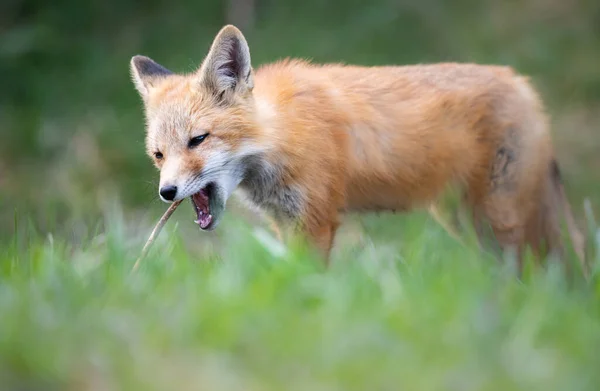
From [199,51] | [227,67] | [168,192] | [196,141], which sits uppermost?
[199,51]

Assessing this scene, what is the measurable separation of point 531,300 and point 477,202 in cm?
254

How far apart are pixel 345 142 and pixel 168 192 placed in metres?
1.32

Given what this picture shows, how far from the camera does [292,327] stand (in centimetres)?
267

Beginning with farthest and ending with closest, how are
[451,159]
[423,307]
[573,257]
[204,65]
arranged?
[451,159] → [204,65] → [573,257] → [423,307]

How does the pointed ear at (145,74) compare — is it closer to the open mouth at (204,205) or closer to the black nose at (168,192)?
the open mouth at (204,205)

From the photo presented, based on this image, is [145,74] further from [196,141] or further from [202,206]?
[202,206]

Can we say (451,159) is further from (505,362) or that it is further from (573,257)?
(505,362)

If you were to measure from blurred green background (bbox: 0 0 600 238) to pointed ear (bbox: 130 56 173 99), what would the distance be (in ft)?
16.5

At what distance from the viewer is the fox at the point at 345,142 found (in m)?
4.45

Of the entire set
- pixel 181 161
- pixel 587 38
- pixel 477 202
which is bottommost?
pixel 181 161

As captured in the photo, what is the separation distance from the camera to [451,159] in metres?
5.22

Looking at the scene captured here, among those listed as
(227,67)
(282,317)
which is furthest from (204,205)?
(282,317)

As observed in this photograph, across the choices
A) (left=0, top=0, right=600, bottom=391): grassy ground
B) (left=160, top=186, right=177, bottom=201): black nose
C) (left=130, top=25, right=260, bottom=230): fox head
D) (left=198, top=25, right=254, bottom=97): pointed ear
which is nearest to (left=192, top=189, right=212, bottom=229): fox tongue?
(left=130, top=25, right=260, bottom=230): fox head

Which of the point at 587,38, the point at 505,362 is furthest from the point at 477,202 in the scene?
the point at 587,38
